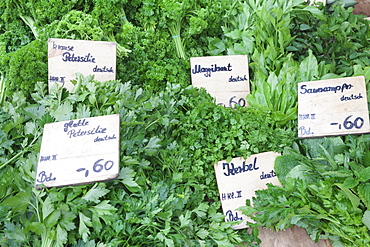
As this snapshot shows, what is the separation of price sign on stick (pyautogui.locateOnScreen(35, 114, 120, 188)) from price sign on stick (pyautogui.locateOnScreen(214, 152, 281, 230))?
479 mm

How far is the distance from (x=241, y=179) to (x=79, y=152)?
0.66 metres

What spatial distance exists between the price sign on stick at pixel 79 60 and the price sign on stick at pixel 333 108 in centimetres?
88

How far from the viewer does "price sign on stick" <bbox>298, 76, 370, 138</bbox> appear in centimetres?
134

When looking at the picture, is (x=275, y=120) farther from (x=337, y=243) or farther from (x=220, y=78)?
(x=337, y=243)

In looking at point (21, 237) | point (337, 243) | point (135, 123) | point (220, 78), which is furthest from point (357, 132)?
point (21, 237)

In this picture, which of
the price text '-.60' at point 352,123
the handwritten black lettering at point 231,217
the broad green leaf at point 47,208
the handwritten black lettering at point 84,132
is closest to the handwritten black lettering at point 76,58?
the handwritten black lettering at point 84,132

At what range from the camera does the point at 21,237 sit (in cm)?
94

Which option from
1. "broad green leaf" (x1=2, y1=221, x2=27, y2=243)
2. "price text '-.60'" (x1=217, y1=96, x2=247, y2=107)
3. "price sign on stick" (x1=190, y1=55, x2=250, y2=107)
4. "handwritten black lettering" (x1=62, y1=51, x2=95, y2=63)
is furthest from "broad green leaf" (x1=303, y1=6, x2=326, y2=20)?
"broad green leaf" (x1=2, y1=221, x2=27, y2=243)

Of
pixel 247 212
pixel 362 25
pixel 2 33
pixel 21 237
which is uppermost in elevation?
pixel 2 33

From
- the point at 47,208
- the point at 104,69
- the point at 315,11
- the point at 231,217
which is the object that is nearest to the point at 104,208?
the point at 47,208

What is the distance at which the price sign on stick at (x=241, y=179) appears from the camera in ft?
4.25

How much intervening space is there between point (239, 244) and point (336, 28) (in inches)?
46.9

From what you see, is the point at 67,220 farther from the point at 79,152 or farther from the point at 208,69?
the point at 208,69

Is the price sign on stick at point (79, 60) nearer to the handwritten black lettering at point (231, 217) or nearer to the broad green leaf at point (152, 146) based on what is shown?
the broad green leaf at point (152, 146)
